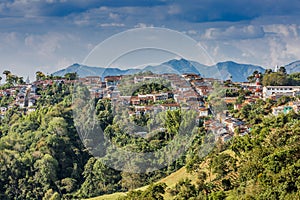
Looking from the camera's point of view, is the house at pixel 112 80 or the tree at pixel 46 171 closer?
the tree at pixel 46 171

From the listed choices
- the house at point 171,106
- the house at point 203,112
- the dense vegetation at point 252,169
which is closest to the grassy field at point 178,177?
the dense vegetation at point 252,169

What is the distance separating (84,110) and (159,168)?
512 centimetres

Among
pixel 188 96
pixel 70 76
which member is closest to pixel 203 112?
pixel 188 96

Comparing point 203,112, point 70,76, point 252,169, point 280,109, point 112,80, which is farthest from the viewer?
point 70,76

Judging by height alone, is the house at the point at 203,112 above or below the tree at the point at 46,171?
above

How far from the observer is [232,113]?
50.0 ft

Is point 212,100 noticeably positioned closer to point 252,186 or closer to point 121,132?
point 121,132

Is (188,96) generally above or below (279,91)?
below

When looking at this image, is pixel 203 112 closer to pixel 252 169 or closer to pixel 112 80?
pixel 112 80

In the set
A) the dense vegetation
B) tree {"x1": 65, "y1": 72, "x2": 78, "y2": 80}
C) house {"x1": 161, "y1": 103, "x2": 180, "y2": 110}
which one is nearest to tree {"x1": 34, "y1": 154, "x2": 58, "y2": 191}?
house {"x1": 161, "y1": 103, "x2": 180, "y2": 110}

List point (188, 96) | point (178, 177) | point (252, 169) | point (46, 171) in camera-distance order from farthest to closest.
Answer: point (46, 171)
point (188, 96)
point (178, 177)
point (252, 169)

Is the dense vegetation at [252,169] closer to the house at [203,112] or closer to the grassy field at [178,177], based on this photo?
the grassy field at [178,177]

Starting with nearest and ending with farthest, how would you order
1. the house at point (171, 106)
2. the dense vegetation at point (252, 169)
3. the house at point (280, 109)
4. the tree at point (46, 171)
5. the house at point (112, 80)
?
1. the dense vegetation at point (252, 169)
2. the house at point (171, 106)
3. the house at point (280, 109)
4. the tree at point (46, 171)
5. the house at point (112, 80)

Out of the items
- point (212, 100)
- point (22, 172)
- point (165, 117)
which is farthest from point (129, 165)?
point (22, 172)
